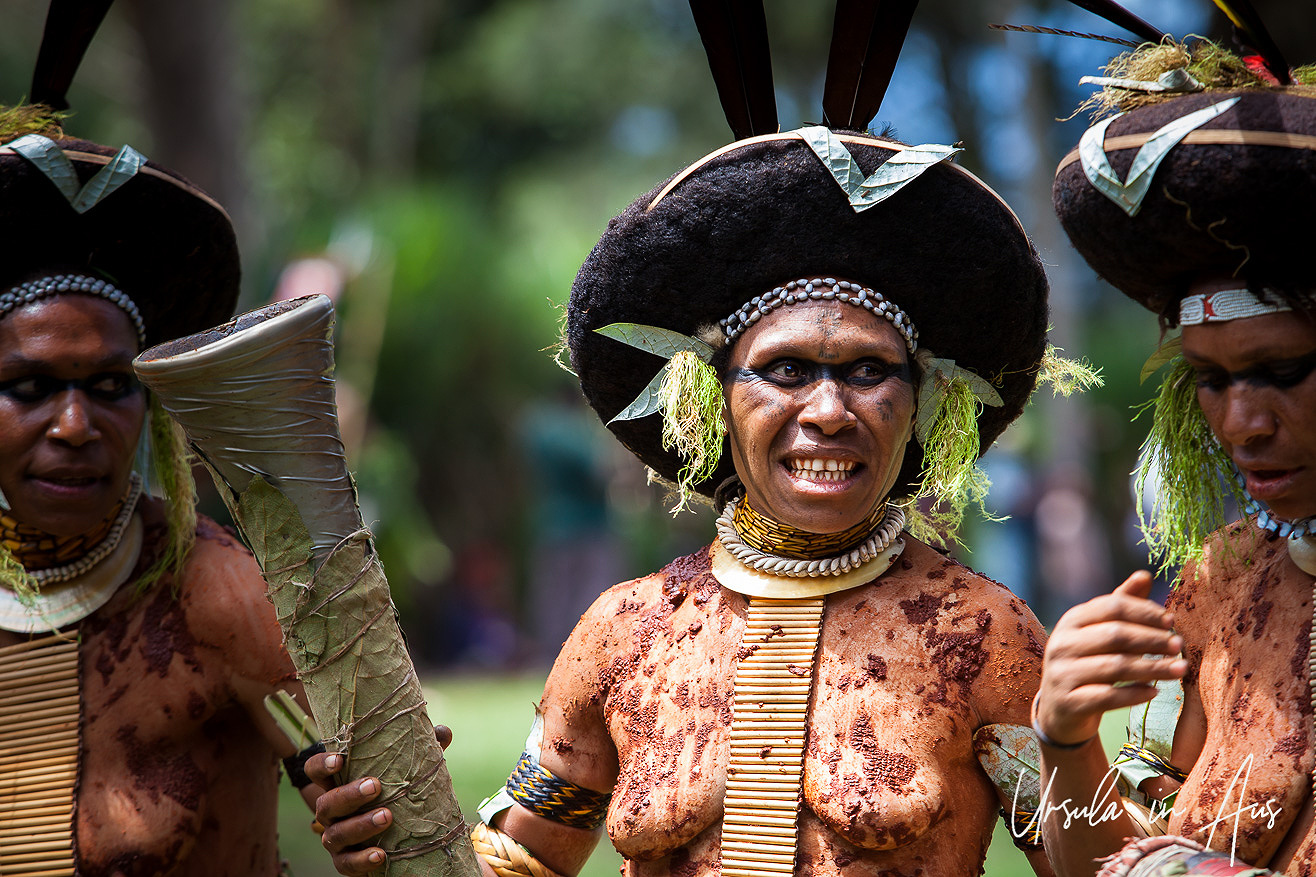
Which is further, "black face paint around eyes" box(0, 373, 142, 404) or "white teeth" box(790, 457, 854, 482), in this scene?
"black face paint around eyes" box(0, 373, 142, 404)

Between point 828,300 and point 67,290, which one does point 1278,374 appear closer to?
point 828,300

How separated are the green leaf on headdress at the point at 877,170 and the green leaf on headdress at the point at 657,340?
0.51 m

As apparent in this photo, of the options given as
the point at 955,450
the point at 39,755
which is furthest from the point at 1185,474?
the point at 39,755

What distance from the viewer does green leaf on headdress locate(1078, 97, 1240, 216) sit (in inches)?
95.3

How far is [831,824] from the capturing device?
2.65m

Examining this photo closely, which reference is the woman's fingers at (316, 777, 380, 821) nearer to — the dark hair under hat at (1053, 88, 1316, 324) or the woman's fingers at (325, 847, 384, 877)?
the woman's fingers at (325, 847, 384, 877)

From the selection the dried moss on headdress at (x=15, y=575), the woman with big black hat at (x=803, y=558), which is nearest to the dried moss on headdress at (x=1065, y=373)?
the woman with big black hat at (x=803, y=558)

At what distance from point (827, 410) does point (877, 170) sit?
54cm

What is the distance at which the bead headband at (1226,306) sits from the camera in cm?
246

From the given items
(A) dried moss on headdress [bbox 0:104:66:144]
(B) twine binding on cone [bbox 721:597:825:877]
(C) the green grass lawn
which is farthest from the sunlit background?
(A) dried moss on headdress [bbox 0:104:66:144]

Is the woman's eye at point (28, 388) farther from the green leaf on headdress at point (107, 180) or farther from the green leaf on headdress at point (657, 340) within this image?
the green leaf on headdress at point (657, 340)

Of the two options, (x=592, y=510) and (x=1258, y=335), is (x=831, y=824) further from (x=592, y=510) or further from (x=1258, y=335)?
(x=592, y=510)

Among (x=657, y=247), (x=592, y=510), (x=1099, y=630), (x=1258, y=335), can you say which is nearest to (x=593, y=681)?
(x=657, y=247)

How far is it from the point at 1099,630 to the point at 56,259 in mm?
2751
